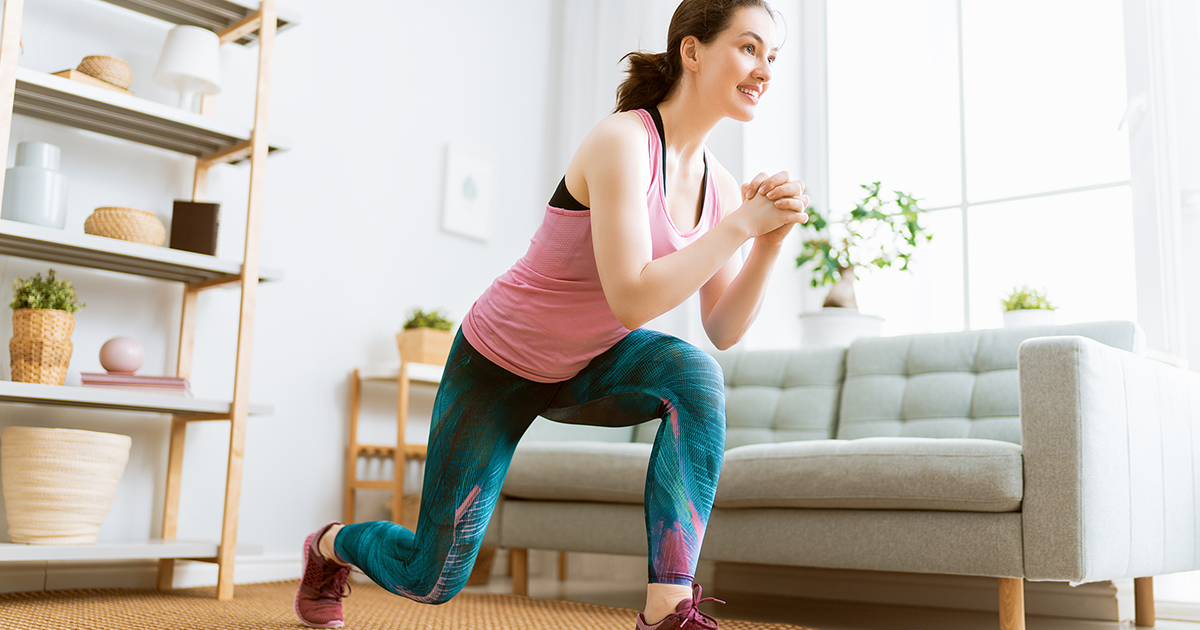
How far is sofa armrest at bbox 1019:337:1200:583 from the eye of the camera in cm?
181

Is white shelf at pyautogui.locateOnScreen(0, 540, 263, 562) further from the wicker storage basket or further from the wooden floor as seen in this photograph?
the wooden floor

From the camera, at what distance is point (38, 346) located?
231 centimetres

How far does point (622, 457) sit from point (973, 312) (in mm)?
1659

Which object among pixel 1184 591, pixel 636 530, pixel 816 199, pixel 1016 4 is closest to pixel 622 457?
pixel 636 530

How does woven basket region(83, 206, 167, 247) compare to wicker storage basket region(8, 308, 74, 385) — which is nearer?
wicker storage basket region(8, 308, 74, 385)

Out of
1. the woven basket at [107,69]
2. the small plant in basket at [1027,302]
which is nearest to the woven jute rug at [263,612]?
the woven basket at [107,69]

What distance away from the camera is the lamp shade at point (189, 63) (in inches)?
106

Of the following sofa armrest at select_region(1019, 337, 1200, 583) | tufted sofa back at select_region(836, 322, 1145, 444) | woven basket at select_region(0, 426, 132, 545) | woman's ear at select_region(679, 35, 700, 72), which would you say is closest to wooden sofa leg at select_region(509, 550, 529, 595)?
tufted sofa back at select_region(836, 322, 1145, 444)

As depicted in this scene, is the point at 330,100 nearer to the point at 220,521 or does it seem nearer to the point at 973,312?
the point at 220,521

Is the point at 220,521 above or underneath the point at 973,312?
underneath

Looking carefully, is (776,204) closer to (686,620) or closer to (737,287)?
(737,287)

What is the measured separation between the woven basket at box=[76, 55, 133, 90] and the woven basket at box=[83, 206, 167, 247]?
0.37 m

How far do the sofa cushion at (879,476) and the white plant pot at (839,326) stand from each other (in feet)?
3.39

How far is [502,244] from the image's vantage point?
4.00 m
